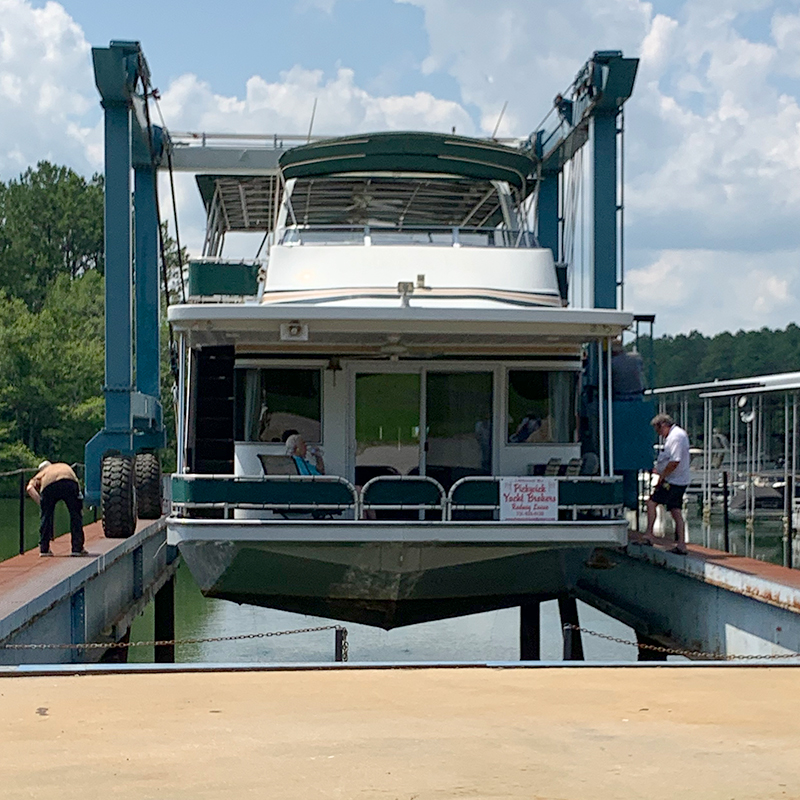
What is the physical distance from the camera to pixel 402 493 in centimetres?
1179

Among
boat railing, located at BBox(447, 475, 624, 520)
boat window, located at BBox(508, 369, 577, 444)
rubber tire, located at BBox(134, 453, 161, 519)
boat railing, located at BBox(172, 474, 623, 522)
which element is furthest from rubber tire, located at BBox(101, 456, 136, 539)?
boat railing, located at BBox(447, 475, 624, 520)

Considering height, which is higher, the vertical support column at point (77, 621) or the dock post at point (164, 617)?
the vertical support column at point (77, 621)

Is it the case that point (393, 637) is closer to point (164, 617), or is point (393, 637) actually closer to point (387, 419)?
point (164, 617)

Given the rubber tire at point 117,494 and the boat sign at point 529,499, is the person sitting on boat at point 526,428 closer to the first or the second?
the boat sign at point 529,499

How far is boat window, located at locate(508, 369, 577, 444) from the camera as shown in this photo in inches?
521

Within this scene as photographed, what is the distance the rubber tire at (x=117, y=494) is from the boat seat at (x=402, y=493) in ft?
16.1

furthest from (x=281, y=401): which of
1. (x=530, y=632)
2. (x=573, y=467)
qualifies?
(x=530, y=632)

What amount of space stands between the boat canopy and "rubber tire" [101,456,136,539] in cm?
392

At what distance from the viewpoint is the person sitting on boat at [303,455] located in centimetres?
1226

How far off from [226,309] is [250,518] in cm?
218

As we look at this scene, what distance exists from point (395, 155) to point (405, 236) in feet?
4.16

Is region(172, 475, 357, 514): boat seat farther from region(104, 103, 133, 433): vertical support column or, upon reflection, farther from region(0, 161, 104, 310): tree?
region(0, 161, 104, 310): tree

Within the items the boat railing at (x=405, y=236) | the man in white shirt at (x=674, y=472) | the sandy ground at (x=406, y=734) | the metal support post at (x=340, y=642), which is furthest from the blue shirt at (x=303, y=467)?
the sandy ground at (x=406, y=734)

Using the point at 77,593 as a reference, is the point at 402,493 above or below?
above
